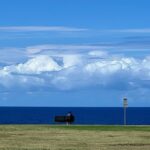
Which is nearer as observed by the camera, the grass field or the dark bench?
the grass field

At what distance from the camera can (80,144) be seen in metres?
35.9

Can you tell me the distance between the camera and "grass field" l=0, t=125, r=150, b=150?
34.4 m

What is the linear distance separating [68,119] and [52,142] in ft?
66.0

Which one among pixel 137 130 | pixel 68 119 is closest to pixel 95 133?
pixel 137 130

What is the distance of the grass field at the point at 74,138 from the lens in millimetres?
34438

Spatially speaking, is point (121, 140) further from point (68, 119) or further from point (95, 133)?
point (68, 119)

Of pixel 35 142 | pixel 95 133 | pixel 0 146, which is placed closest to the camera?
pixel 0 146

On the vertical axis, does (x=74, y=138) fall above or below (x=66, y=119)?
below

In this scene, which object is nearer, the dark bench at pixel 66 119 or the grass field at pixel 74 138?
the grass field at pixel 74 138

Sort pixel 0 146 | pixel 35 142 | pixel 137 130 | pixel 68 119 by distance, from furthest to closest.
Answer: pixel 68 119
pixel 137 130
pixel 35 142
pixel 0 146

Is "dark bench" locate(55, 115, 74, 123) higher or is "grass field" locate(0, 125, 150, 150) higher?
"dark bench" locate(55, 115, 74, 123)

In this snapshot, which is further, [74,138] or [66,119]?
[66,119]

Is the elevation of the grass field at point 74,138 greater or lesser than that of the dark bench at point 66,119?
lesser

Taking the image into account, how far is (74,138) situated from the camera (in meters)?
39.4
